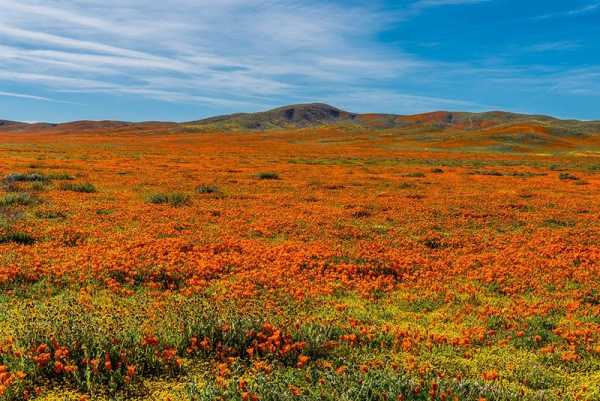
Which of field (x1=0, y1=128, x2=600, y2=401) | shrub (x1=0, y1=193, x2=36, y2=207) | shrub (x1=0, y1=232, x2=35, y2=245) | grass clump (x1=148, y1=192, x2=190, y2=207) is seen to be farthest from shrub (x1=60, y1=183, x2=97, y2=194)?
shrub (x1=0, y1=232, x2=35, y2=245)

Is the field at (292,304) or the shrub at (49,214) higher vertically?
the shrub at (49,214)

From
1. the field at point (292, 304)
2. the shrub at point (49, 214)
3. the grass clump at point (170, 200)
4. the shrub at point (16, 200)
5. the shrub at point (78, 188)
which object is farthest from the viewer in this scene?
the shrub at point (78, 188)

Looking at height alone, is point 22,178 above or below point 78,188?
above

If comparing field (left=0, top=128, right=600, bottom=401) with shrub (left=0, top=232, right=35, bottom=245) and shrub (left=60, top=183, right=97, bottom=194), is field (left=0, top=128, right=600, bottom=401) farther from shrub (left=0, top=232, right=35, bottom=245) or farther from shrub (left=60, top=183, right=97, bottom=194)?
shrub (left=60, top=183, right=97, bottom=194)

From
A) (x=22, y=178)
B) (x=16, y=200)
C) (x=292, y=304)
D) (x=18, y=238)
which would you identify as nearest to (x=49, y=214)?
(x=16, y=200)

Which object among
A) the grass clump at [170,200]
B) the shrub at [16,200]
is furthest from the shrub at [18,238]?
the grass clump at [170,200]

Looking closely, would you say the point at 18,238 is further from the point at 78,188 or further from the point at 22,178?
the point at 22,178

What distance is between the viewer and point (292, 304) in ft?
30.4

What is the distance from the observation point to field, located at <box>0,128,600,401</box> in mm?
5980

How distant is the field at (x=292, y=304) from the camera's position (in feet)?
19.6

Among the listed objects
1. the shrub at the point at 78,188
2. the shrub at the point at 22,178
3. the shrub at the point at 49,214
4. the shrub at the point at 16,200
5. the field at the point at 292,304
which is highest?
the shrub at the point at 22,178

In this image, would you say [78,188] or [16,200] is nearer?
[16,200]

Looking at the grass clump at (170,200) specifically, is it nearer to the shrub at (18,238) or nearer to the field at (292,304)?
the field at (292,304)

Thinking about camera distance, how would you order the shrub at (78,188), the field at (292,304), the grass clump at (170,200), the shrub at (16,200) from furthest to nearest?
the shrub at (78,188), the grass clump at (170,200), the shrub at (16,200), the field at (292,304)
